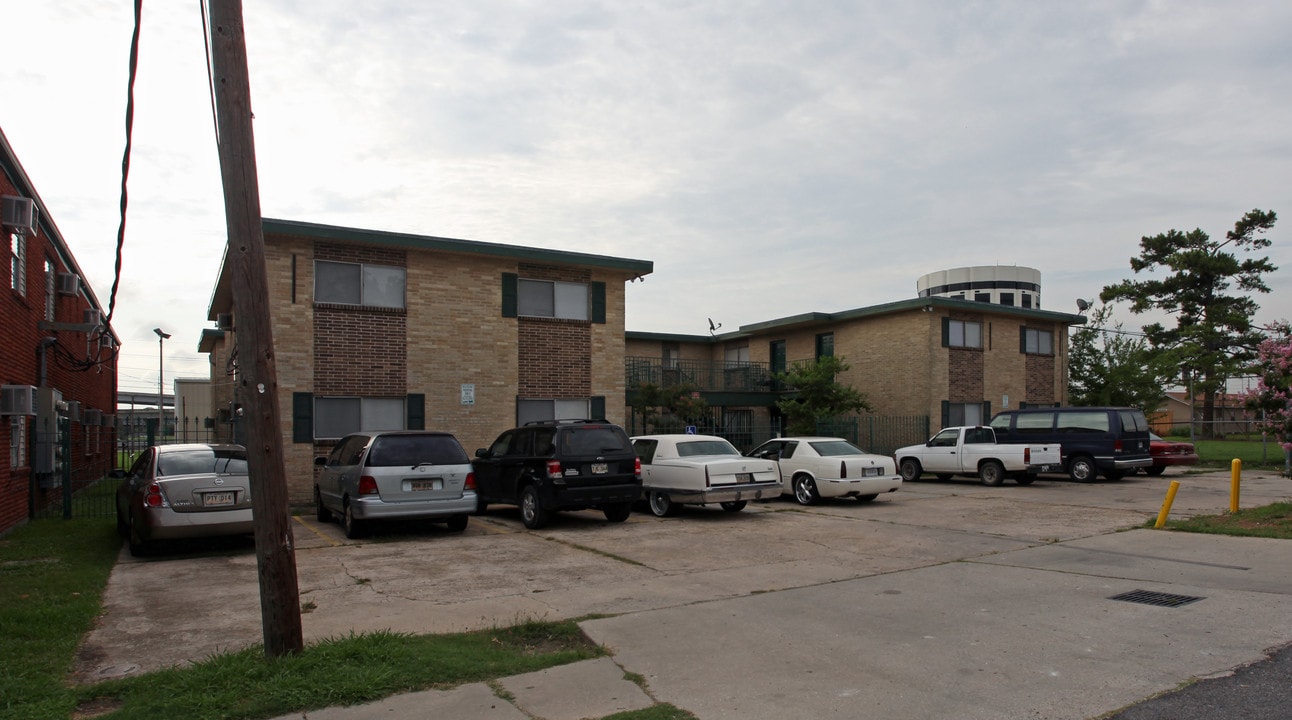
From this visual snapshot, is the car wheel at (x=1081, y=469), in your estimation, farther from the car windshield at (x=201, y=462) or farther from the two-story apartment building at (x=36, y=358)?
the two-story apartment building at (x=36, y=358)

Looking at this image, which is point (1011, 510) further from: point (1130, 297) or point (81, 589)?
point (1130, 297)

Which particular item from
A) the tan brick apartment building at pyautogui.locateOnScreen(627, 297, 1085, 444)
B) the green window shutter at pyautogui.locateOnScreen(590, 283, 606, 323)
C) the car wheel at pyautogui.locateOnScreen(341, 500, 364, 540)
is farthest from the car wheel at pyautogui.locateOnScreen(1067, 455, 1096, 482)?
the car wheel at pyautogui.locateOnScreen(341, 500, 364, 540)

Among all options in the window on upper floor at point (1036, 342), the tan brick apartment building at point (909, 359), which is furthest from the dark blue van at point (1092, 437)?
the window on upper floor at point (1036, 342)

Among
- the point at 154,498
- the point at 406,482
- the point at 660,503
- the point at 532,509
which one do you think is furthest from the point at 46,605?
the point at 660,503

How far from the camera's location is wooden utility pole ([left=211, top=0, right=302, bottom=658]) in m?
5.83

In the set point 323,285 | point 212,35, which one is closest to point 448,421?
point 323,285

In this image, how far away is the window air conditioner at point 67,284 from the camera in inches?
738

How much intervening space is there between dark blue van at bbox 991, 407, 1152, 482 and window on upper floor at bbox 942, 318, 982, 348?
601cm

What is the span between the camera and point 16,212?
1277 cm

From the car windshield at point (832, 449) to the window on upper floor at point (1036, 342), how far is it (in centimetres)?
1763

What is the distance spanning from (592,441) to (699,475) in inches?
76.5

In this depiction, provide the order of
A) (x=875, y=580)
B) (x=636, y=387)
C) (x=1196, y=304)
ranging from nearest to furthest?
1. (x=875, y=580)
2. (x=636, y=387)
3. (x=1196, y=304)

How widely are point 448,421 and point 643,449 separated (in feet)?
17.8

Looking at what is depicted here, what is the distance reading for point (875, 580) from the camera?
30.5 ft
